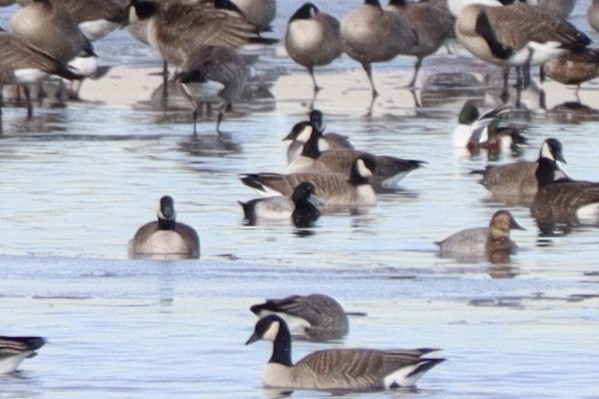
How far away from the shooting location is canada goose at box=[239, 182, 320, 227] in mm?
16172

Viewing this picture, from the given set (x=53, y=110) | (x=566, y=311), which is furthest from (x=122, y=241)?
(x=53, y=110)

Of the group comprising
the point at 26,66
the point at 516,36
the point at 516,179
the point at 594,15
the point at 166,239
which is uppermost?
the point at 594,15

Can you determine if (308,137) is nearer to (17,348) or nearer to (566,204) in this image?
(566,204)

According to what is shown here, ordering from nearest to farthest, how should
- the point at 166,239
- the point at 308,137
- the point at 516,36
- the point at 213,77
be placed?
the point at 166,239, the point at 308,137, the point at 213,77, the point at 516,36

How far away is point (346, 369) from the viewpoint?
10461 millimetres

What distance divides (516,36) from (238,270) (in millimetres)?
12466

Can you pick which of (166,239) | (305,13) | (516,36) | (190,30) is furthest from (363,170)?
(305,13)

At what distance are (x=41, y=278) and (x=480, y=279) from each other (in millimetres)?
2803

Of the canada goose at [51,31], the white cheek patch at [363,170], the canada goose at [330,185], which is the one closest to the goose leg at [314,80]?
the canada goose at [51,31]

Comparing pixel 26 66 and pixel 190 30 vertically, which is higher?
pixel 190 30

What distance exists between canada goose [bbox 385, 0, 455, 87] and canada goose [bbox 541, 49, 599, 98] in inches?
67.1

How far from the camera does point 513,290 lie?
13086 millimetres

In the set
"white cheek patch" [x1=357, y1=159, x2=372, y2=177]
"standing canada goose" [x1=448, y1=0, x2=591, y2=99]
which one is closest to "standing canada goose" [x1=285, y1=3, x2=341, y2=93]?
"standing canada goose" [x1=448, y1=0, x2=591, y2=99]

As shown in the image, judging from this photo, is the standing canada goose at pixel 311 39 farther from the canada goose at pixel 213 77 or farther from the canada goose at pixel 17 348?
the canada goose at pixel 17 348
